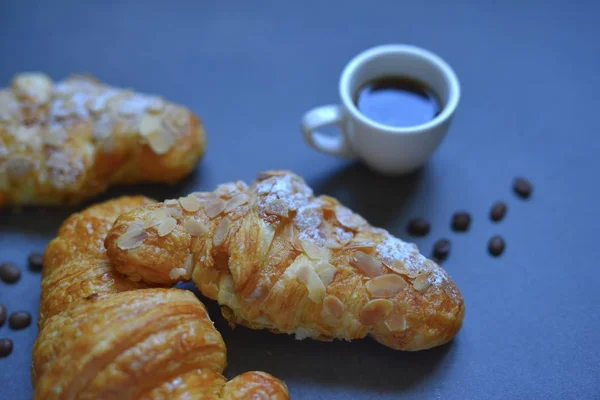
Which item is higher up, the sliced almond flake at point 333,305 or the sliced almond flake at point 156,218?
the sliced almond flake at point 156,218

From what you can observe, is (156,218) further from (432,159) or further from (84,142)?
(432,159)

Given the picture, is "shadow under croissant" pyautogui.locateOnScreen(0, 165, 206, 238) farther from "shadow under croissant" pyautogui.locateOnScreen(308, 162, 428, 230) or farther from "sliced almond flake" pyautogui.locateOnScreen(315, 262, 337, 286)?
"sliced almond flake" pyautogui.locateOnScreen(315, 262, 337, 286)

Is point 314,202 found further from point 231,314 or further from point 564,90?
point 564,90

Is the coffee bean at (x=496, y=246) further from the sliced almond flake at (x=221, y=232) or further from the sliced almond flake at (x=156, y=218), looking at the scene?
the sliced almond flake at (x=156, y=218)

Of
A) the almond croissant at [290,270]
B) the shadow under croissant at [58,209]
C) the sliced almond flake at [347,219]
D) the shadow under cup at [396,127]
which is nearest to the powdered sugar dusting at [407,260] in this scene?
the almond croissant at [290,270]

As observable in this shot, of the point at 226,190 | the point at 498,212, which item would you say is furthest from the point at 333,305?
the point at 498,212

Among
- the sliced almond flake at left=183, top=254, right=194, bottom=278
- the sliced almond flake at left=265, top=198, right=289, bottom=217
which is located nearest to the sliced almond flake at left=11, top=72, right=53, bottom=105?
the sliced almond flake at left=183, top=254, right=194, bottom=278
